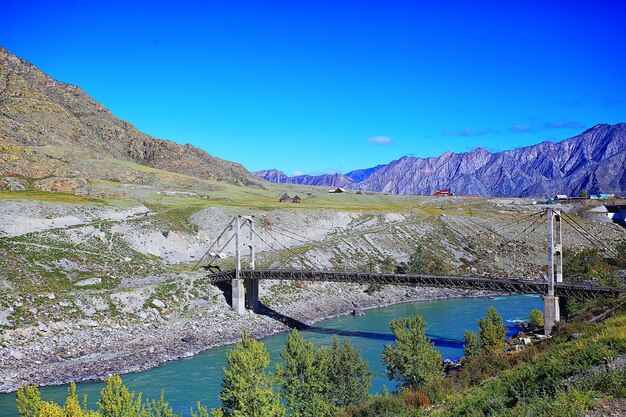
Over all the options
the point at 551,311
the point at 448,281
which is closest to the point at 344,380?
the point at 551,311

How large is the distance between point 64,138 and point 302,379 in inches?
4333

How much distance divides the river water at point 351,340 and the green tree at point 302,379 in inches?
279

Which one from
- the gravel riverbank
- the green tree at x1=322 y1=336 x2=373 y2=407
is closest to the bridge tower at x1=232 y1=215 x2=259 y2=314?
the gravel riverbank

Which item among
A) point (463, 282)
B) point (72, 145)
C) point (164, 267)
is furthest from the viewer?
point (72, 145)

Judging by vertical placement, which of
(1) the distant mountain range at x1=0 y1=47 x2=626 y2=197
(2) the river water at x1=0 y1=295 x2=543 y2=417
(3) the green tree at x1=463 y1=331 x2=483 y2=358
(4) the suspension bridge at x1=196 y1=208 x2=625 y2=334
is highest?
(1) the distant mountain range at x1=0 y1=47 x2=626 y2=197

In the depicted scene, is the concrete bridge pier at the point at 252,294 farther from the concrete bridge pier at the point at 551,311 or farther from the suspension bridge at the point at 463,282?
the concrete bridge pier at the point at 551,311

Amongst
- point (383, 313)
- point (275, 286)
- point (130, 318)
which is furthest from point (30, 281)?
point (383, 313)

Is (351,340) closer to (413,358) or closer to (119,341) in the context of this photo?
(413,358)

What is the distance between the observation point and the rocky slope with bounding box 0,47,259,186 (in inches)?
3484

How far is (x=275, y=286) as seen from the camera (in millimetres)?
51594

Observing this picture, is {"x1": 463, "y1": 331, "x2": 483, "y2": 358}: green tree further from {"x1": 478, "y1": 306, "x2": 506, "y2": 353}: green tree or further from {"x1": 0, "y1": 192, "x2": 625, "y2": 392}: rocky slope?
{"x1": 0, "y1": 192, "x2": 625, "y2": 392}: rocky slope

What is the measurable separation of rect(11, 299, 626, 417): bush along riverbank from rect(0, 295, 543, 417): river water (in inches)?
243

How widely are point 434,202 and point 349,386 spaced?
107m

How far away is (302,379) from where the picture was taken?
21703 mm
